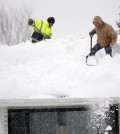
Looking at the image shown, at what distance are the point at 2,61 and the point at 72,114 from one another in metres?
2.21

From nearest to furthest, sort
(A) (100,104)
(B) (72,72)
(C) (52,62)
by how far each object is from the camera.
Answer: (A) (100,104) → (B) (72,72) → (C) (52,62)

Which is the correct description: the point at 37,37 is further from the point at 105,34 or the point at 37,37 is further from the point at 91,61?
the point at 105,34

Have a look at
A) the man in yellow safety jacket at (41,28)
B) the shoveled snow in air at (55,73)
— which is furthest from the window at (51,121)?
the man in yellow safety jacket at (41,28)

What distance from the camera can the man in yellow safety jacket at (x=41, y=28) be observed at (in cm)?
1205

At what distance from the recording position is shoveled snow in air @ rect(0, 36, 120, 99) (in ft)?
28.8

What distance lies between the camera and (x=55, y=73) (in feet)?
31.6

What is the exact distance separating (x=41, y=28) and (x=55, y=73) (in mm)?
2868

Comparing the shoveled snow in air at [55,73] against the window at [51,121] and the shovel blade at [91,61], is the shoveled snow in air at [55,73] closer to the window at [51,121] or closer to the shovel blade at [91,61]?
the shovel blade at [91,61]

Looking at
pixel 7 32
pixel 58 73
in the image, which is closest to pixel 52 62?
pixel 58 73

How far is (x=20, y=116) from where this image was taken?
31.9ft

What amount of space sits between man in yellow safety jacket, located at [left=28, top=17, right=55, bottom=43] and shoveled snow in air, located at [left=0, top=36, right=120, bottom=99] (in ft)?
2.36

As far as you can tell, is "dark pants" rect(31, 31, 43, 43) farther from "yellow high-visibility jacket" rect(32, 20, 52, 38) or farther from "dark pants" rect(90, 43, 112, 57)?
"dark pants" rect(90, 43, 112, 57)

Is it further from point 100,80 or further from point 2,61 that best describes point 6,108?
point 100,80

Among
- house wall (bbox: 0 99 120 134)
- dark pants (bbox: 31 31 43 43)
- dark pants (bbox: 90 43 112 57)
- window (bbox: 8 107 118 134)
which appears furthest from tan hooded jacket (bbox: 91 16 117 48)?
dark pants (bbox: 31 31 43 43)
